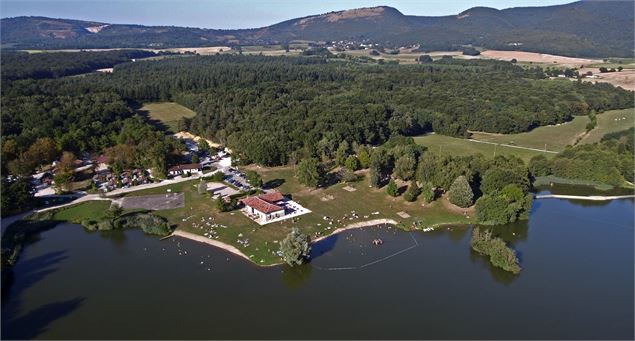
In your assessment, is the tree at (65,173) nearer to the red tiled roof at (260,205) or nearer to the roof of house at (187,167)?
the roof of house at (187,167)

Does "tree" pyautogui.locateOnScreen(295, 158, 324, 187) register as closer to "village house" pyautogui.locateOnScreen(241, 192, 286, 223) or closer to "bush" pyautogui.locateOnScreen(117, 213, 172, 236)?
"village house" pyautogui.locateOnScreen(241, 192, 286, 223)

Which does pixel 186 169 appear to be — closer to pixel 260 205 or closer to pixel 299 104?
pixel 260 205

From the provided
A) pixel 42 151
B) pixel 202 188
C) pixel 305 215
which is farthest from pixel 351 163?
pixel 42 151

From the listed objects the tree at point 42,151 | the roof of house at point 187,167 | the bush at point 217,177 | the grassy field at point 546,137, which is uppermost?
the tree at point 42,151

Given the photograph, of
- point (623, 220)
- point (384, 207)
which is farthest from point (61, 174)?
point (623, 220)

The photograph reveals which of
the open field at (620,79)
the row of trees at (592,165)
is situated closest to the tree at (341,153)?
the row of trees at (592,165)
